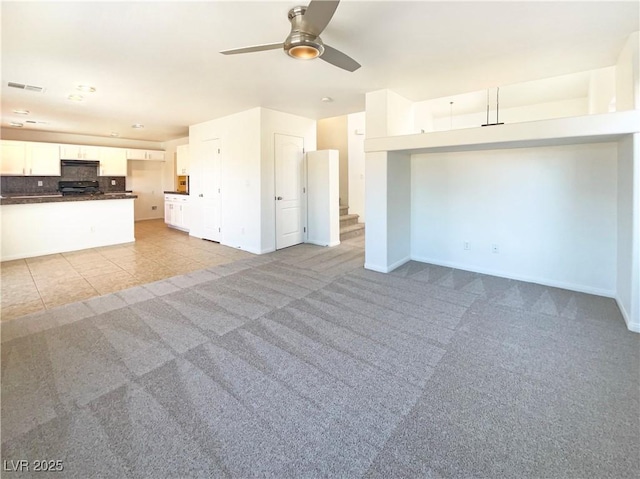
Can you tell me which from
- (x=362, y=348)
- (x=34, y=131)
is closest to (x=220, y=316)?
(x=362, y=348)

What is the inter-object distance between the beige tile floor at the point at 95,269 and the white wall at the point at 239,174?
0.38 m

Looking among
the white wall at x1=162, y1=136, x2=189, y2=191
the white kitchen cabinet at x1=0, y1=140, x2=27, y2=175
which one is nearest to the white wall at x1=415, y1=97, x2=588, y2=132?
the white wall at x1=162, y1=136, x2=189, y2=191

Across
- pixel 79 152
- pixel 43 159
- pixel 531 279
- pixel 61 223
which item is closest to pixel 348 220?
pixel 531 279

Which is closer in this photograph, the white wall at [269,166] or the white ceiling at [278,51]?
the white ceiling at [278,51]

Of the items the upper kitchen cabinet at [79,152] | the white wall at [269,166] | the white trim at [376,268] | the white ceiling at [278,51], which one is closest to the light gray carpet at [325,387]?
the white trim at [376,268]

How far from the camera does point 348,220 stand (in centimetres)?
770

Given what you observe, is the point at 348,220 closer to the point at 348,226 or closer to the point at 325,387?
the point at 348,226

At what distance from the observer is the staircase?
712 centimetres

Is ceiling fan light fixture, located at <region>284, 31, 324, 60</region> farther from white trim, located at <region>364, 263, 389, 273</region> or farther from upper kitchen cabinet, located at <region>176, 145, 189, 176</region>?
upper kitchen cabinet, located at <region>176, 145, 189, 176</region>

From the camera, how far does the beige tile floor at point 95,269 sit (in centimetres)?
357

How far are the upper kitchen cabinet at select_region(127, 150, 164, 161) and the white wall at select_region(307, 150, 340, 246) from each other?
6025mm

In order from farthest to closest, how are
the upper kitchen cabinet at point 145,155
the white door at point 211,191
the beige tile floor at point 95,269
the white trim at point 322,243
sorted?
the upper kitchen cabinet at point 145,155 → the white door at point 211,191 → the white trim at point 322,243 → the beige tile floor at point 95,269

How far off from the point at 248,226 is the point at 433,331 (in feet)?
13.5

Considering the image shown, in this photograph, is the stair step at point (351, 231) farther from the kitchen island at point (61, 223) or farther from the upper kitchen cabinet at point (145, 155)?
the upper kitchen cabinet at point (145, 155)
